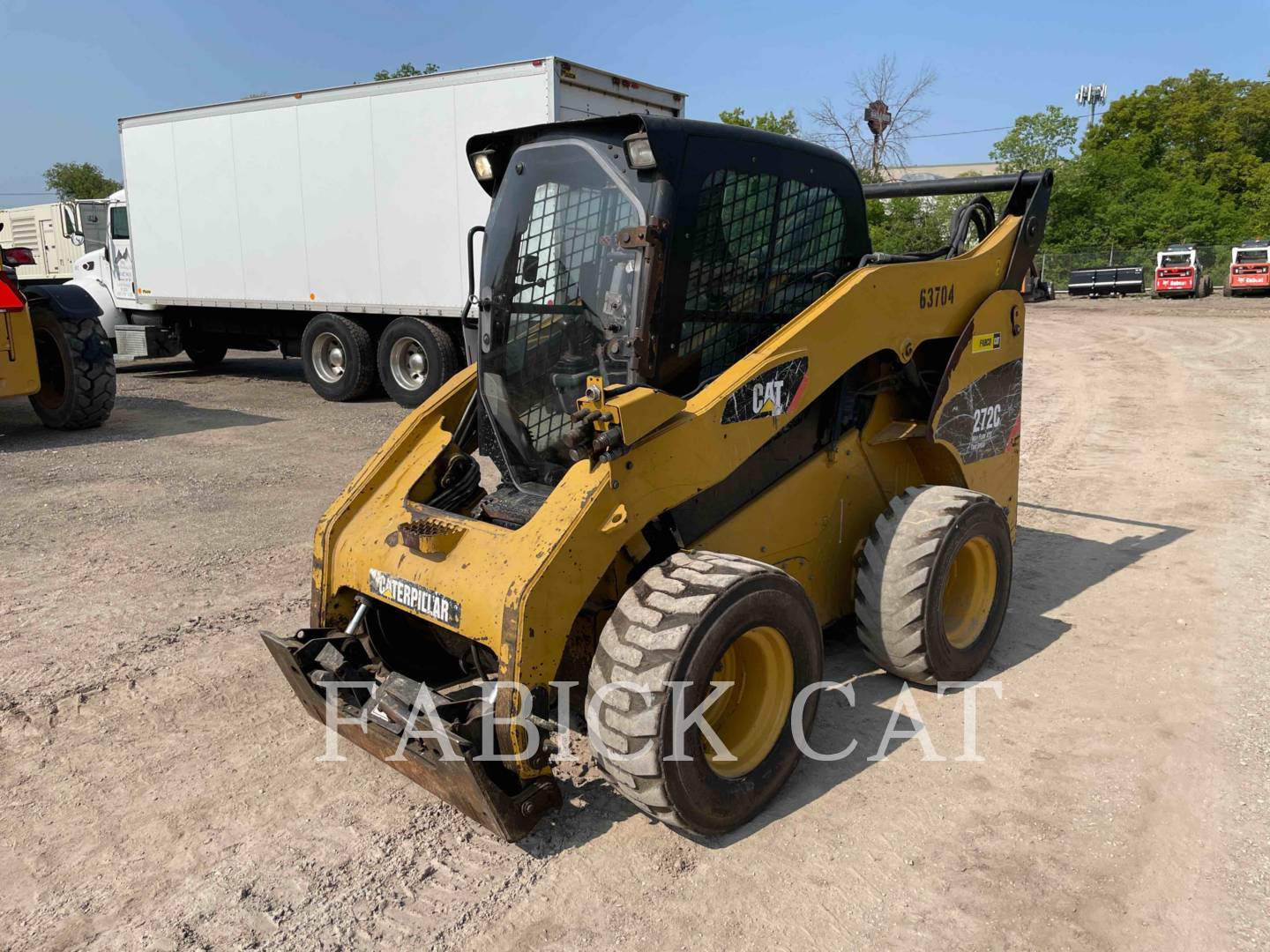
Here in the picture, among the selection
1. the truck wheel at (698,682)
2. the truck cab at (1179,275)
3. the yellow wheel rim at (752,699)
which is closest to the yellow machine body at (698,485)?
the truck wheel at (698,682)

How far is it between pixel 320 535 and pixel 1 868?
148 cm

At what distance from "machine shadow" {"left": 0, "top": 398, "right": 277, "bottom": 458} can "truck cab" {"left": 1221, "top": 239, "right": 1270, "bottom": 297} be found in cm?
3386

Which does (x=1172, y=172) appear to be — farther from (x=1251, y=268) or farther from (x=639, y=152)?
(x=639, y=152)

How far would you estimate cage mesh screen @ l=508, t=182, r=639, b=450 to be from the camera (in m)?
3.56

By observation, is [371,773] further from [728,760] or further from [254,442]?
[254,442]

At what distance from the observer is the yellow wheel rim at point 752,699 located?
3.30 metres

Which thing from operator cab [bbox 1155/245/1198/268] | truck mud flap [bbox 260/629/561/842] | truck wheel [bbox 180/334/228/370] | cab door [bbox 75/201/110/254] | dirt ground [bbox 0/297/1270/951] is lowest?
dirt ground [bbox 0/297/1270/951]

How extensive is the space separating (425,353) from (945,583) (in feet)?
28.4

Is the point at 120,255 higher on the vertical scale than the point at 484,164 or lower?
lower

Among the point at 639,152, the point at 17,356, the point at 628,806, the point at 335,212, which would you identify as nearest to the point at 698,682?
the point at 628,806

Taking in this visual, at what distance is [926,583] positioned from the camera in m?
3.94

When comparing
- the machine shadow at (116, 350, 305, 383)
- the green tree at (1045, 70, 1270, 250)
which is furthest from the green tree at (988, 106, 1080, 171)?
the machine shadow at (116, 350, 305, 383)

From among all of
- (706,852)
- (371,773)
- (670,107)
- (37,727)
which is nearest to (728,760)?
(706,852)

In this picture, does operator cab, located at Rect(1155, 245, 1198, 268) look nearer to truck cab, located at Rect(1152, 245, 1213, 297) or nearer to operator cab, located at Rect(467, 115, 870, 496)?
truck cab, located at Rect(1152, 245, 1213, 297)
